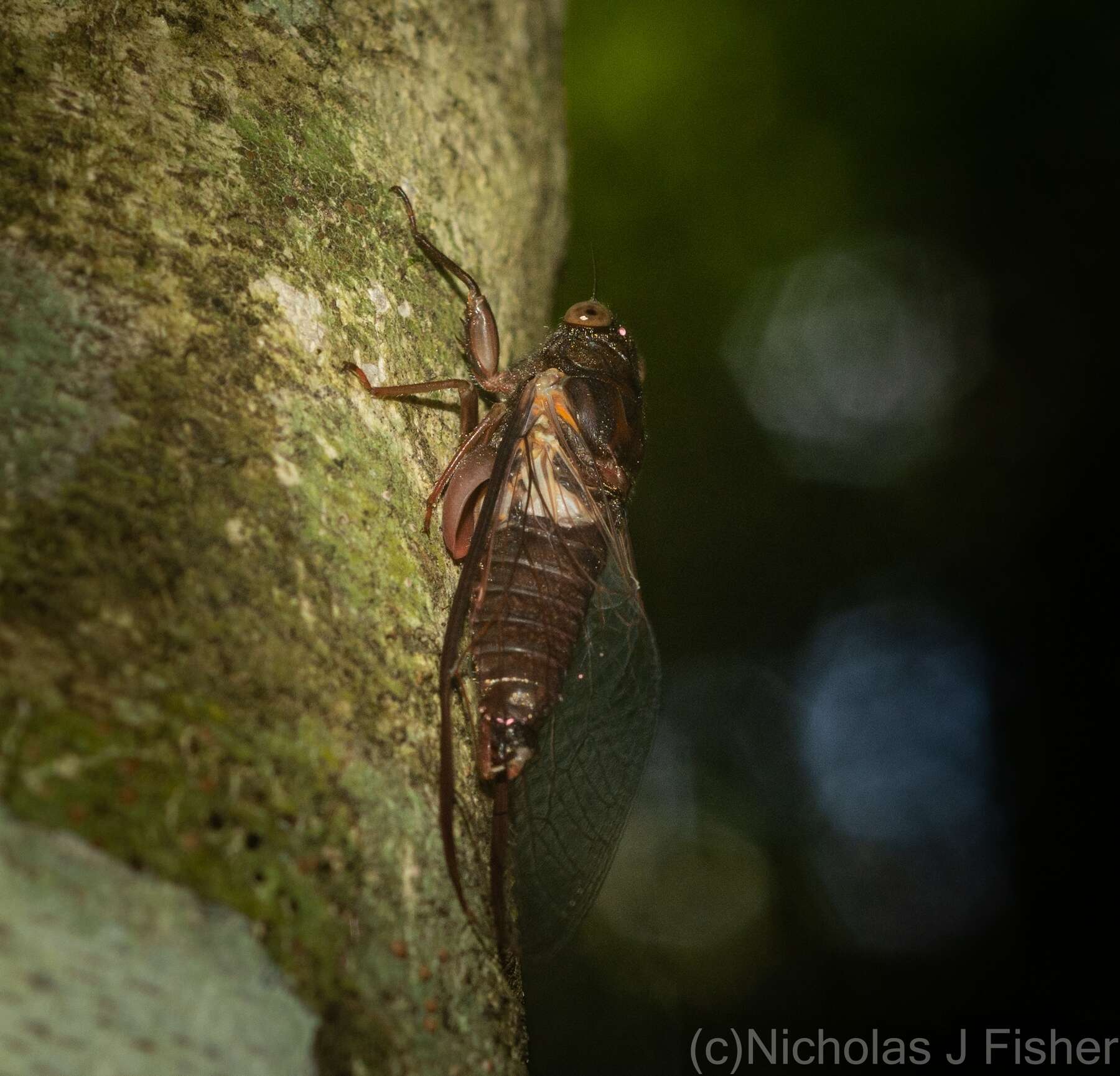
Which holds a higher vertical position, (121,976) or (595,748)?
(121,976)

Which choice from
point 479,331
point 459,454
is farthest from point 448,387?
point 479,331

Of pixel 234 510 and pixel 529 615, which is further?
pixel 529 615

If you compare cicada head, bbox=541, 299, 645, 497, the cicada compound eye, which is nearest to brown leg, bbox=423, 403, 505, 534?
cicada head, bbox=541, 299, 645, 497

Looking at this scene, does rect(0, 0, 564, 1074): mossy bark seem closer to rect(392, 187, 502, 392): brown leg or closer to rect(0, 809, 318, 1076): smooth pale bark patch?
rect(0, 809, 318, 1076): smooth pale bark patch

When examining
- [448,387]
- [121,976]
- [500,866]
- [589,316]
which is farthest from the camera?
[589,316]

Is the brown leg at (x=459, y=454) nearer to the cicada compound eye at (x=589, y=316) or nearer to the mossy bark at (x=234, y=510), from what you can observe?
the mossy bark at (x=234, y=510)

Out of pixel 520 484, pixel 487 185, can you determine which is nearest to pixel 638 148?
pixel 487 185

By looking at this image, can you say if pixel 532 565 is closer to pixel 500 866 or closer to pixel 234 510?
pixel 500 866

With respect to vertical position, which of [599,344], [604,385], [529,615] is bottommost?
[529,615]
